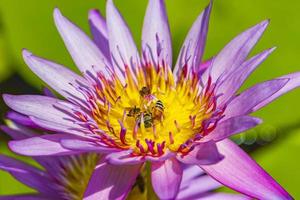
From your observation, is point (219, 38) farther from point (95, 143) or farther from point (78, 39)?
point (95, 143)

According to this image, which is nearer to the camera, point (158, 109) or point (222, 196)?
point (158, 109)

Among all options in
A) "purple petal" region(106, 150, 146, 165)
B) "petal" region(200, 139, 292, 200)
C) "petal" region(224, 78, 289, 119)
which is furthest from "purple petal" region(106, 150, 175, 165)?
"petal" region(224, 78, 289, 119)

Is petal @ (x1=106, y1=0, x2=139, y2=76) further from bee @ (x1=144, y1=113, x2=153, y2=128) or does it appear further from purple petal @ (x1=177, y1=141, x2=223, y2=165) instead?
purple petal @ (x1=177, y1=141, x2=223, y2=165)

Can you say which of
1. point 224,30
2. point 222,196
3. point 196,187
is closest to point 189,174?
point 196,187

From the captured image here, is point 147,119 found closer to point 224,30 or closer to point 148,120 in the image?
point 148,120

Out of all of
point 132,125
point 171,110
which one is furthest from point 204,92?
point 132,125
